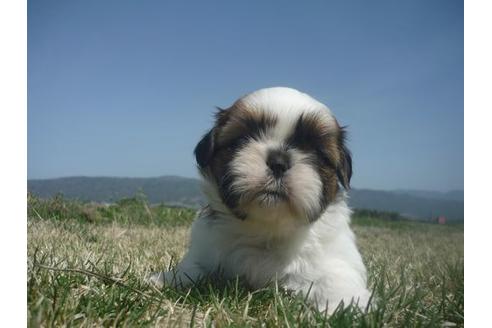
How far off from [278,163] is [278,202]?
A: 0.52ft

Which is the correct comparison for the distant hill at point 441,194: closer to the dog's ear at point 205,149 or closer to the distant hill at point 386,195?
the distant hill at point 386,195

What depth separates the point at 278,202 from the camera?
6.98 ft

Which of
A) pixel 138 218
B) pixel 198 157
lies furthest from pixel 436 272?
pixel 138 218

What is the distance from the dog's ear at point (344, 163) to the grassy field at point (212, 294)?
36 cm

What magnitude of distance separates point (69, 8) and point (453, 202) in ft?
4.72

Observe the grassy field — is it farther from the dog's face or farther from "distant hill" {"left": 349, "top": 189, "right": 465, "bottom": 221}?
the dog's face

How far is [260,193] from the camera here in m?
2.12

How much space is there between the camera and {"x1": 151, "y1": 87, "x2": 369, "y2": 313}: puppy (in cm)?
215

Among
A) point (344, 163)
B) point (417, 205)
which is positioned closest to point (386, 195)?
point (417, 205)

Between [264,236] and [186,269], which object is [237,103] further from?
[186,269]

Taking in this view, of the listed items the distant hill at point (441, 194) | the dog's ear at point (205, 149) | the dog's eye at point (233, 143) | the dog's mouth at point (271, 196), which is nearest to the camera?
the distant hill at point (441, 194)

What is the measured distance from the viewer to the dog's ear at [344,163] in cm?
250

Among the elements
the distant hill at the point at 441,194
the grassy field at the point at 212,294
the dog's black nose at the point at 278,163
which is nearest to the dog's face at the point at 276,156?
the dog's black nose at the point at 278,163

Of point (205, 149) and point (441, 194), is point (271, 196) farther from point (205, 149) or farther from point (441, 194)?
point (441, 194)
